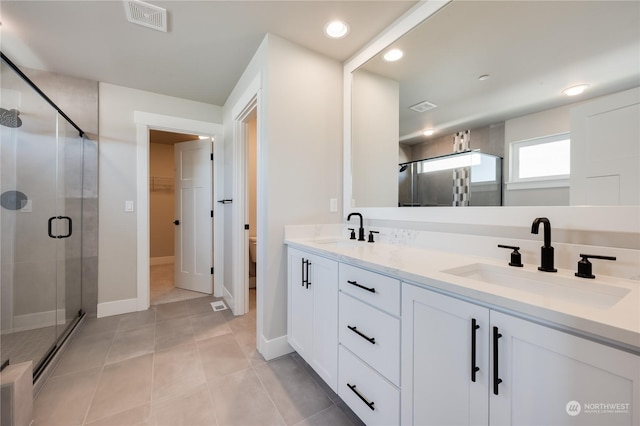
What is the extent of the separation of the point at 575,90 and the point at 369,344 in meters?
1.35

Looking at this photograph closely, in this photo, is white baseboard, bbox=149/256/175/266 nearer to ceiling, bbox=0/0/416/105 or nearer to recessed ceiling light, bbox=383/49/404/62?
ceiling, bbox=0/0/416/105

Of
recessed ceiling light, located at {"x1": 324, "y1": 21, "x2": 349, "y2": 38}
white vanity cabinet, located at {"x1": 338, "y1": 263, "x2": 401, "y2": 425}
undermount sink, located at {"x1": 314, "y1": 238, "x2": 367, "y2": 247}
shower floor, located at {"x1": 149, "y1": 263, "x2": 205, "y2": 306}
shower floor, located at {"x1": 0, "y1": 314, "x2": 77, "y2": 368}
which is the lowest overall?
shower floor, located at {"x1": 149, "y1": 263, "x2": 205, "y2": 306}

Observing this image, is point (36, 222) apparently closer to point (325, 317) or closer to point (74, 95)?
point (74, 95)

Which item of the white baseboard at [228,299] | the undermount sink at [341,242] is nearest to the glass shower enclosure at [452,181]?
the undermount sink at [341,242]

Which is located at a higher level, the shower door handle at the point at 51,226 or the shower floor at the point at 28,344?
the shower door handle at the point at 51,226

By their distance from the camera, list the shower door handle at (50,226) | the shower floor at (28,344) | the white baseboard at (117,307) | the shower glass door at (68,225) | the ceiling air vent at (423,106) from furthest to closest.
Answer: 1. the white baseboard at (117,307)
2. the shower glass door at (68,225)
3. the shower door handle at (50,226)
4. the ceiling air vent at (423,106)
5. the shower floor at (28,344)

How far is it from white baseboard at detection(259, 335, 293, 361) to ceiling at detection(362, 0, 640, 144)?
173cm

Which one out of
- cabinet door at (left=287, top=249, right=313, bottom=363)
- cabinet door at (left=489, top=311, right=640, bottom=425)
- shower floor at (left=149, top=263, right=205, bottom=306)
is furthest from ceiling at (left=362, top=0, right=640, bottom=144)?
shower floor at (left=149, top=263, right=205, bottom=306)

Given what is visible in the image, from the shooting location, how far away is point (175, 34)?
180 cm

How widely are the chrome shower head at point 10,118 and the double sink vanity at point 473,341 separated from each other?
2108 millimetres

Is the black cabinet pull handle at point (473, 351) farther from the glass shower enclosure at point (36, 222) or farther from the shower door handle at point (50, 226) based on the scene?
the shower door handle at point (50, 226)

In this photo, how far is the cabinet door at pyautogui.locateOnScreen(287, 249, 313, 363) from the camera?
1.58 m

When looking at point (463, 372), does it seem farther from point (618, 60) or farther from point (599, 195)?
point (618, 60)

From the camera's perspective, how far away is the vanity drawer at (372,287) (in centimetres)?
100
